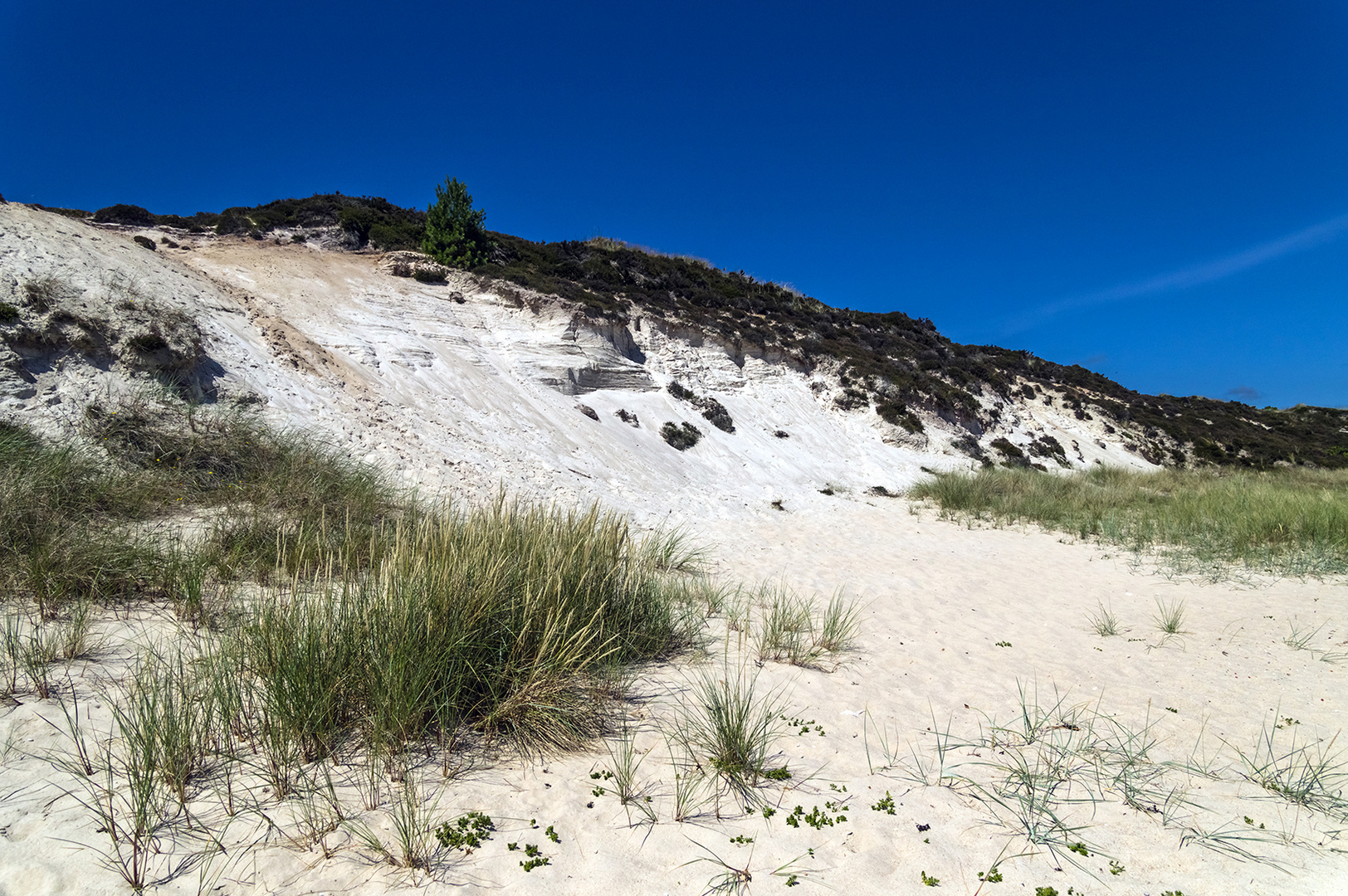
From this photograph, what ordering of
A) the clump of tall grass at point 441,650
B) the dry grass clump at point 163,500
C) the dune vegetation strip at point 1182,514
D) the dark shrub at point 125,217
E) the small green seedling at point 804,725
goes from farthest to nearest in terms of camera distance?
the dark shrub at point 125,217
the dune vegetation strip at point 1182,514
the dry grass clump at point 163,500
the small green seedling at point 804,725
the clump of tall grass at point 441,650

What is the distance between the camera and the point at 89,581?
4590 millimetres

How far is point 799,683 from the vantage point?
486 centimetres

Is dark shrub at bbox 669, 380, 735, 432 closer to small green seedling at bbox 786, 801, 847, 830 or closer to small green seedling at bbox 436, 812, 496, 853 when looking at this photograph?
small green seedling at bbox 786, 801, 847, 830

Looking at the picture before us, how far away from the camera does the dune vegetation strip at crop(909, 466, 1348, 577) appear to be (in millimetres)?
8727

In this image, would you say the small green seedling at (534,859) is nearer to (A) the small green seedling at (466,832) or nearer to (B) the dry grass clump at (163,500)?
(A) the small green seedling at (466,832)

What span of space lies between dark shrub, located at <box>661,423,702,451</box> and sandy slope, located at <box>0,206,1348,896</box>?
1.92 meters

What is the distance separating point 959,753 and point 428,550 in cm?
402

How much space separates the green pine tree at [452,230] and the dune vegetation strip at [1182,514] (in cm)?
1834

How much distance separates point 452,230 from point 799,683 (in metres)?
23.1

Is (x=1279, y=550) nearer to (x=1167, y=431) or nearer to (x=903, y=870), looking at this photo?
(x=903, y=870)

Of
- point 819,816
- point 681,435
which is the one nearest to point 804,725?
point 819,816

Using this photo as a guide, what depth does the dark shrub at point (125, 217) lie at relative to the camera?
20234 millimetres

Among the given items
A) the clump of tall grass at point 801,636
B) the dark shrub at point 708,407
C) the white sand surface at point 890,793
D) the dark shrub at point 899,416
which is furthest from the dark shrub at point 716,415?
the white sand surface at point 890,793

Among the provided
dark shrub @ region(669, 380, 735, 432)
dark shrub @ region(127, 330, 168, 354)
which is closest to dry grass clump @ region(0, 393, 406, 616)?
dark shrub @ region(127, 330, 168, 354)
